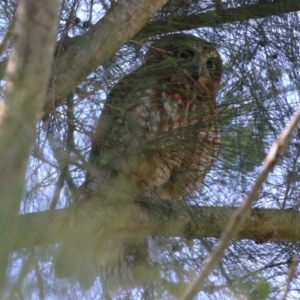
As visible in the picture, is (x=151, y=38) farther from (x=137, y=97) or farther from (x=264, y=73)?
(x=264, y=73)

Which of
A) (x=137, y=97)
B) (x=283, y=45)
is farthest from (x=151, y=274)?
(x=283, y=45)

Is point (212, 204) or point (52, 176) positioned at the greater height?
point (212, 204)

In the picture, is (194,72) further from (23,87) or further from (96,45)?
(23,87)

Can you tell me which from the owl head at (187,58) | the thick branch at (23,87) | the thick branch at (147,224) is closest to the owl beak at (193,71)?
the owl head at (187,58)

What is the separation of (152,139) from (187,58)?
0.62 m

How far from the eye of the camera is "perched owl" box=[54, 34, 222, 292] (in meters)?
2.02

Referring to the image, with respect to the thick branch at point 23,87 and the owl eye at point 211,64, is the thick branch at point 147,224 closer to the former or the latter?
the thick branch at point 23,87

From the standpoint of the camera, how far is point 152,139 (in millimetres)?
2184

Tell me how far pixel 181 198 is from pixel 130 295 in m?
0.41

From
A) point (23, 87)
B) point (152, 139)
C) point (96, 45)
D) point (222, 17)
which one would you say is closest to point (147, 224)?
point (152, 139)

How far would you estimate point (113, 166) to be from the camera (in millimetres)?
2074

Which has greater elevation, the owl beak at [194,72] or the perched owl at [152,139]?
the owl beak at [194,72]

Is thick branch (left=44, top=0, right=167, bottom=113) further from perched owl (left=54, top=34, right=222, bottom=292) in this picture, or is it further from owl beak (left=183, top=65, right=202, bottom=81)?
owl beak (left=183, top=65, right=202, bottom=81)

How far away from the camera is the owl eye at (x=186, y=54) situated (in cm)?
262
